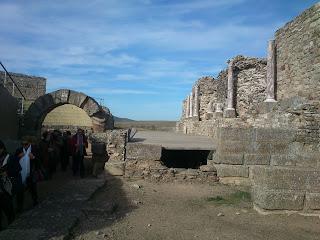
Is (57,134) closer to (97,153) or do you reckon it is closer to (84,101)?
(97,153)

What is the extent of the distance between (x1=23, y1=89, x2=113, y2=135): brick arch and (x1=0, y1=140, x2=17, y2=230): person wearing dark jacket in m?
10.3

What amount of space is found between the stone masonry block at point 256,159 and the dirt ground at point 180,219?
1.32m

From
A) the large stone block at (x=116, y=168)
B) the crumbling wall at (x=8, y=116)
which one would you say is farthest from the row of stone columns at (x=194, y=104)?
the large stone block at (x=116, y=168)

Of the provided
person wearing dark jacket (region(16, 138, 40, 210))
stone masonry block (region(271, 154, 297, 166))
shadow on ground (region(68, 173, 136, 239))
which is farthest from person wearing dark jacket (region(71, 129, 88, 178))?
stone masonry block (region(271, 154, 297, 166))

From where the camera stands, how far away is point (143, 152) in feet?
33.2

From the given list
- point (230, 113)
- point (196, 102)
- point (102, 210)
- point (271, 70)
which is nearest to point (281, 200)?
point (102, 210)

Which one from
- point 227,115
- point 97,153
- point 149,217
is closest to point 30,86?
point 227,115

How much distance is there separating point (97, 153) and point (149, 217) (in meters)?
4.85

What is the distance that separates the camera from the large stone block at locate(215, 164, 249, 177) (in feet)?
32.3

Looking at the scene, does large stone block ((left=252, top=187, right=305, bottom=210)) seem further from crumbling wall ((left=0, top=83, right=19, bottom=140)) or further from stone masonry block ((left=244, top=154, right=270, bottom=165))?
crumbling wall ((left=0, top=83, right=19, bottom=140))

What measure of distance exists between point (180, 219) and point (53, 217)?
6.42 feet

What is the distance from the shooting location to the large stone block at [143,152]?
1006cm

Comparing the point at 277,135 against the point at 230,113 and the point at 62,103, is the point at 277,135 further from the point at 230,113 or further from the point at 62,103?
the point at 62,103

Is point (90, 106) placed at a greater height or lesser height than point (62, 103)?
lesser
